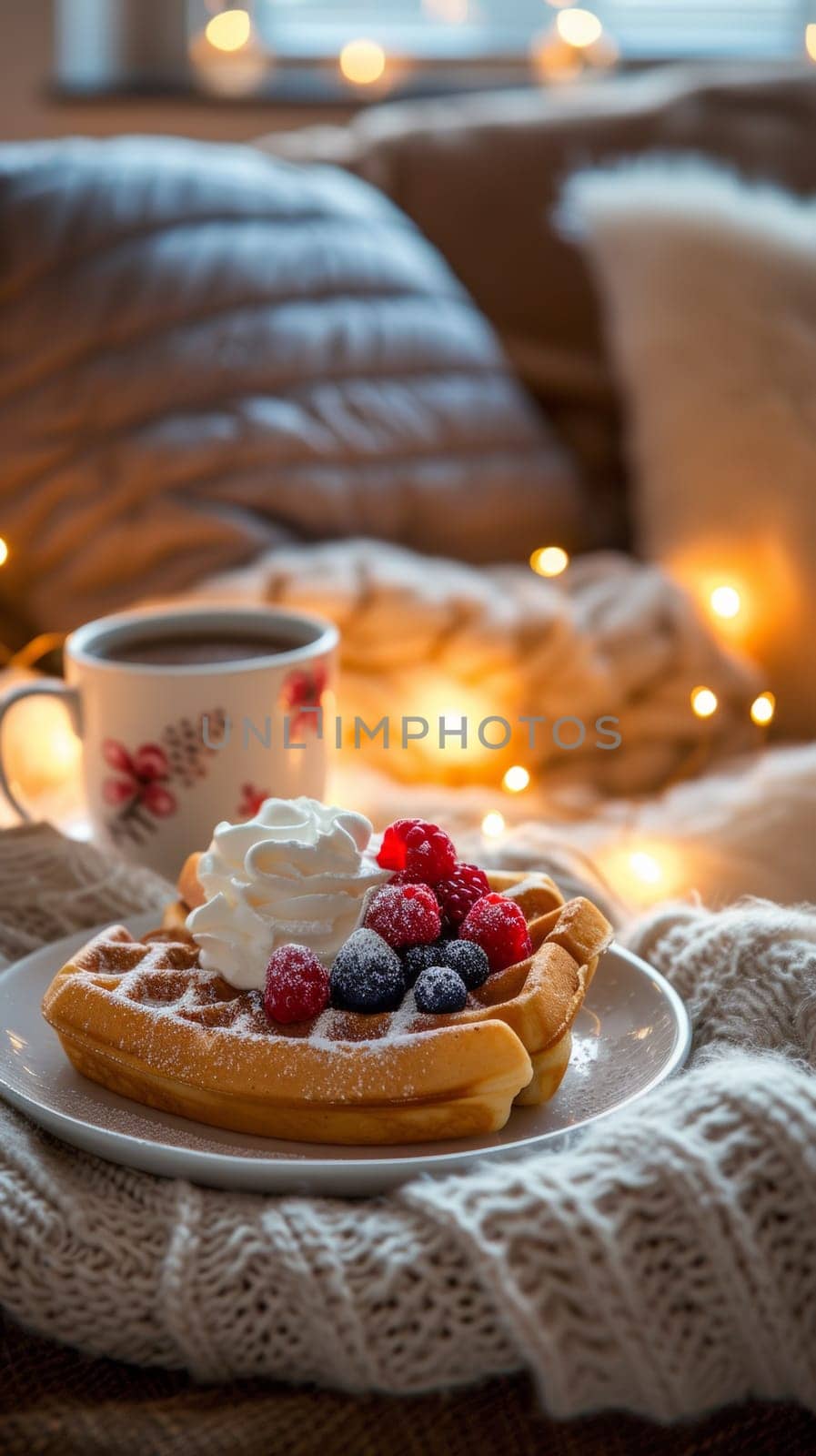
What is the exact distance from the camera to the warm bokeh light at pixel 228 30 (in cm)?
259

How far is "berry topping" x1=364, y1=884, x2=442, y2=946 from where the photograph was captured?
646 millimetres

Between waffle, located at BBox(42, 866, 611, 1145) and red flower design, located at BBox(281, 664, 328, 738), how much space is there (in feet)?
0.85

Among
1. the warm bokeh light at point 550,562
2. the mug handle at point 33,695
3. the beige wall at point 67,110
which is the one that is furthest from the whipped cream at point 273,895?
the beige wall at point 67,110

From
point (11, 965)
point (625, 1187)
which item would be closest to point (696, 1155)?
point (625, 1187)

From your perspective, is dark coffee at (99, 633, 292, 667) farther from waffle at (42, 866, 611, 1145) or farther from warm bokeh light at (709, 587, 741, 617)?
warm bokeh light at (709, 587, 741, 617)

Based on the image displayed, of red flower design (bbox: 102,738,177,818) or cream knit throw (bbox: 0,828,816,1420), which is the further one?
red flower design (bbox: 102,738,177,818)

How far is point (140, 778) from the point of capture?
2.96ft

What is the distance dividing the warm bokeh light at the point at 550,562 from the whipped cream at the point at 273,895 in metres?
0.64

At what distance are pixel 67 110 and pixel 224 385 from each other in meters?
1.57

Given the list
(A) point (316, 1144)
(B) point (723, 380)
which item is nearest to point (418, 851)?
(A) point (316, 1144)

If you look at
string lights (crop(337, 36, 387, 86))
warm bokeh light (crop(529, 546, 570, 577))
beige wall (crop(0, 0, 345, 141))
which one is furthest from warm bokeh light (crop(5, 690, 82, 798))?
string lights (crop(337, 36, 387, 86))

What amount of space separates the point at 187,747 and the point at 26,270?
21.9 inches

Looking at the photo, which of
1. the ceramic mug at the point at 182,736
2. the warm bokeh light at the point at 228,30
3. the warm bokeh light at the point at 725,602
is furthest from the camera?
the warm bokeh light at the point at 228,30

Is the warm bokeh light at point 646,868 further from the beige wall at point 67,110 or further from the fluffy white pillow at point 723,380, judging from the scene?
the beige wall at point 67,110
